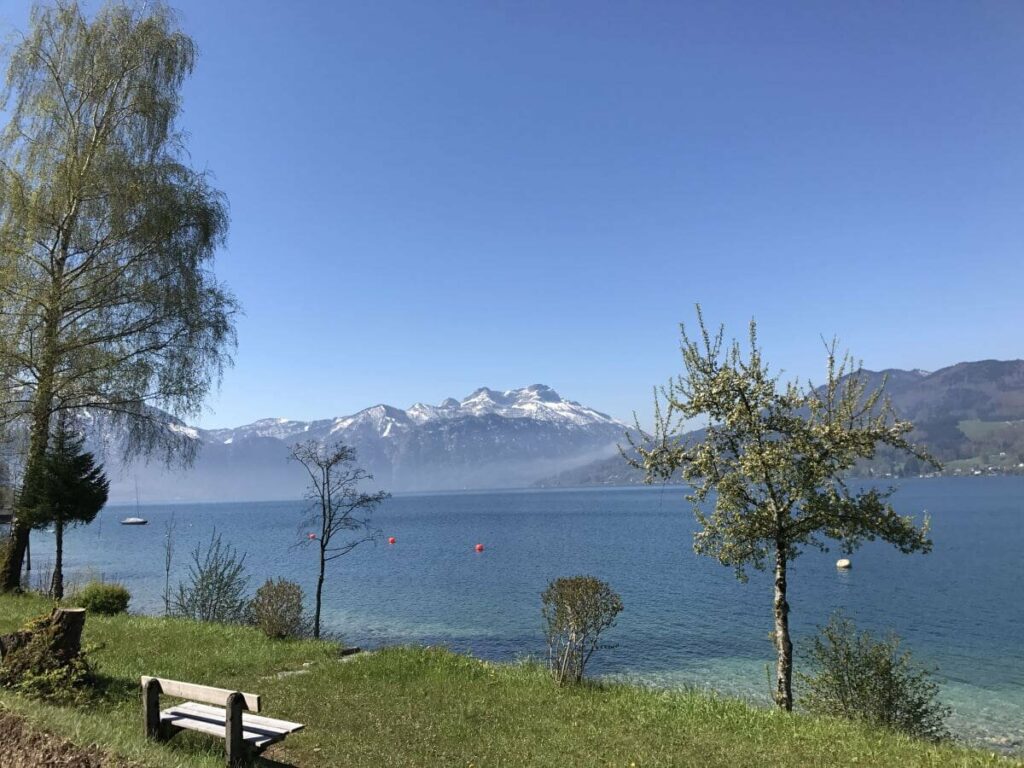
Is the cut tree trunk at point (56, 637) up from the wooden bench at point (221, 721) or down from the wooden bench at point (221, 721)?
up

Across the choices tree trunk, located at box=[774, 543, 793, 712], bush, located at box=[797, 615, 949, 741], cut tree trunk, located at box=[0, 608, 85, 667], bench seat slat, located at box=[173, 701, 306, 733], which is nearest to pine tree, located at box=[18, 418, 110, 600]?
cut tree trunk, located at box=[0, 608, 85, 667]

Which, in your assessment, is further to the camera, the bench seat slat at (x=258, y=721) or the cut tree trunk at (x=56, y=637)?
the cut tree trunk at (x=56, y=637)

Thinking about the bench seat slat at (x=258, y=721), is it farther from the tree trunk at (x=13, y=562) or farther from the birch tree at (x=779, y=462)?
the tree trunk at (x=13, y=562)

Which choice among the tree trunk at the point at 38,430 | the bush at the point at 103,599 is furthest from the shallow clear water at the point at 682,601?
the tree trunk at the point at 38,430

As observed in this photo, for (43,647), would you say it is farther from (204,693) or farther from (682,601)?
(682,601)

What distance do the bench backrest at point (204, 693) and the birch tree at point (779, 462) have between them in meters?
9.35

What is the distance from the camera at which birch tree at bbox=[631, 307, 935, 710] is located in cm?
1277

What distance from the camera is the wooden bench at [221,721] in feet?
23.9

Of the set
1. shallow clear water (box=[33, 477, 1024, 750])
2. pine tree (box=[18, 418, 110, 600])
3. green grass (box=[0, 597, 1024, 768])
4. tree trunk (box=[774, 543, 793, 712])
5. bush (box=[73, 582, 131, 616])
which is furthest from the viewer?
shallow clear water (box=[33, 477, 1024, 750])

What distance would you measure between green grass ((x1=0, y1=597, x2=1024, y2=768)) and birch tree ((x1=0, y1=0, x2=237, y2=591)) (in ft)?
23.0

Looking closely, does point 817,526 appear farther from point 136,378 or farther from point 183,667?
point 136,378

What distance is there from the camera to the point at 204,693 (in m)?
7.69

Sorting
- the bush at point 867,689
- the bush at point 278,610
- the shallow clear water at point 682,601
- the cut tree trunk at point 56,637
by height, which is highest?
the cut tree trunk at point 56,637

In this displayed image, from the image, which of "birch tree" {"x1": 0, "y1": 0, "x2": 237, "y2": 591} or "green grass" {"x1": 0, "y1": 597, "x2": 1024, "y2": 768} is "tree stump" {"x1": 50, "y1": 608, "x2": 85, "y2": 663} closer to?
"green grass" {"x1": 0, "y1": 597, "x2": 1024, "y2": 768}
